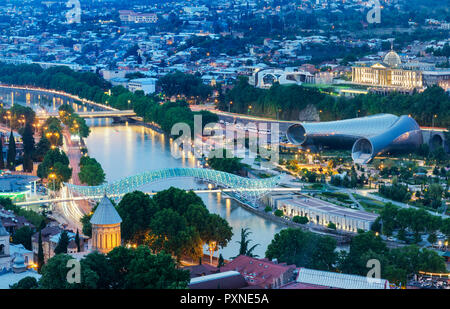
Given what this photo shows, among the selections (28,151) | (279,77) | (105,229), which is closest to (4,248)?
(105,229)

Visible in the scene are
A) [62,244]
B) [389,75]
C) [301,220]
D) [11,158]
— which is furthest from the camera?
[389,75]

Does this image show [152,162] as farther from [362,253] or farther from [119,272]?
[119,272]

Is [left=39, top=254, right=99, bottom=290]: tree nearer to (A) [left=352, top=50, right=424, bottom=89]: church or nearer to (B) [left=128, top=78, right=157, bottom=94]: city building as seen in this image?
(A) [left=352, top=50, right=424, bottom=89]: church

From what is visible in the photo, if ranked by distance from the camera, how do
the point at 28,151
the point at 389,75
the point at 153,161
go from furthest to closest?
1. the point at 389,75
2. the point at 153,161
3. the point at 28,151

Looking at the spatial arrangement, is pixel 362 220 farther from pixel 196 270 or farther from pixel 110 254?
pixel 110 254

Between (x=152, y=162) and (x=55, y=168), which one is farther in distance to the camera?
(x=152, y=162)

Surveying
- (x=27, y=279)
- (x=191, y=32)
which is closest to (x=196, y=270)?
(x=27, y=279)
